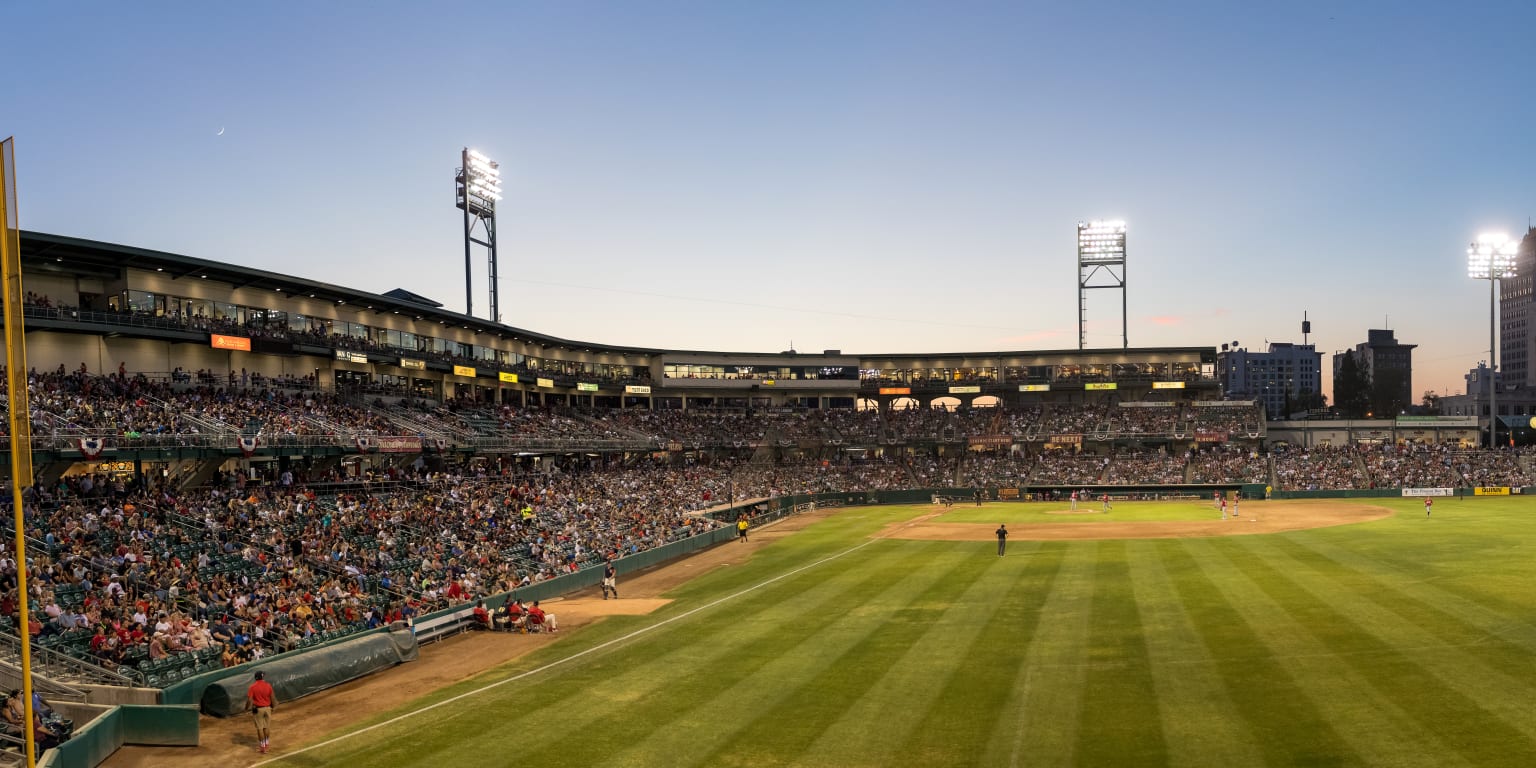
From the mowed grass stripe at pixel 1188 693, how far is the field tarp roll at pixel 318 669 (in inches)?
728

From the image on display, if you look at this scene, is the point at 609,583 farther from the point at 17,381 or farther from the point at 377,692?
the point at 17,381

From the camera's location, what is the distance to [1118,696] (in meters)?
18.5

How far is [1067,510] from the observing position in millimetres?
63906

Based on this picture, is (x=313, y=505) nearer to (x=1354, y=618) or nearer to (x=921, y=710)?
(x=921, y=710)

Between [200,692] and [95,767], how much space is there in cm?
356

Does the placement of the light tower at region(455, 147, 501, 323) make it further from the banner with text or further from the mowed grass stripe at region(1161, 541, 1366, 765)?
the mowed grass stripe at region(1161, 541, 1366, 765)

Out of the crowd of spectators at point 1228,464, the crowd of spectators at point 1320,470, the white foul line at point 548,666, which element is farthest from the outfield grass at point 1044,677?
the crowd of spectators at point 1228,464

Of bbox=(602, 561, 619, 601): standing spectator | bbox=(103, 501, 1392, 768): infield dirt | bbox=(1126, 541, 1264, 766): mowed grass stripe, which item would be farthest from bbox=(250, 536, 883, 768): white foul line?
bbox=(1126, 541, 1264, 766): mowed grass stripe

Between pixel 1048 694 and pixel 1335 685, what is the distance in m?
5.64

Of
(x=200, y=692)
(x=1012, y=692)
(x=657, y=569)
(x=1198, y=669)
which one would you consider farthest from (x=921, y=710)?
(x=657, y=569)

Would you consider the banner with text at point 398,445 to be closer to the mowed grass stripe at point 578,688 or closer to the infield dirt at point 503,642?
the infield dirt at point 503,642

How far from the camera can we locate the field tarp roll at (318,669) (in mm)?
19812

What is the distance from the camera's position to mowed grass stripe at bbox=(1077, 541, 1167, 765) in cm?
1538

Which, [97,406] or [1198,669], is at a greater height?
[97,406]
